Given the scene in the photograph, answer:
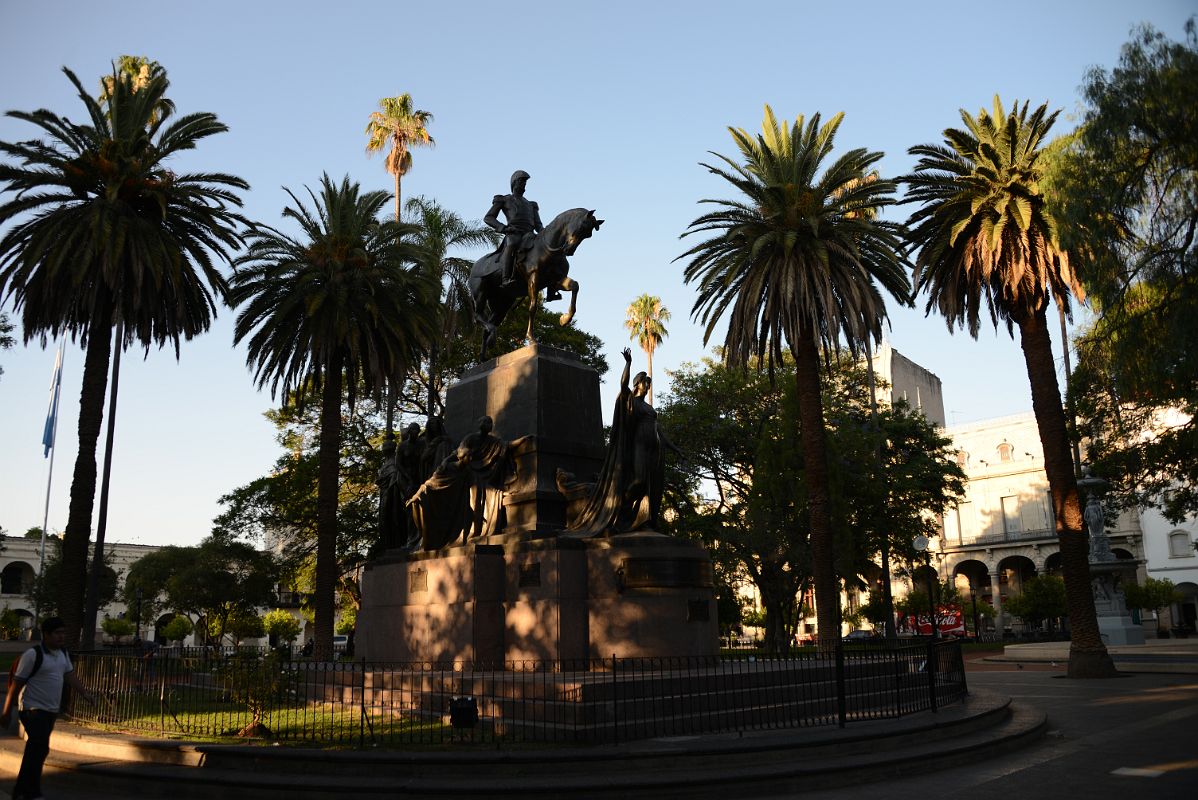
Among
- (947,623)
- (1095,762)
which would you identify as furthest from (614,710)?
(947,623)

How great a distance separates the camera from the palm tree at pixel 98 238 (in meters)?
22.8

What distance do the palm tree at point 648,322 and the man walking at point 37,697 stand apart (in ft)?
174

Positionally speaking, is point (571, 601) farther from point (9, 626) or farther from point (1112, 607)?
point (9, 626)

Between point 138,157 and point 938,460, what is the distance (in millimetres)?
35679

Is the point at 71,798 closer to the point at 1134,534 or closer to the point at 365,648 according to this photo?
the point at 365,648

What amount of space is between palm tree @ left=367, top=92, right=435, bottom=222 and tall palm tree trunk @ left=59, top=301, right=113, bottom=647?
22544 mm

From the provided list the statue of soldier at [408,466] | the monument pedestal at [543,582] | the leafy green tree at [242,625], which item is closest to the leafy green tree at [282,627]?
the leafy green tree at [242,625]

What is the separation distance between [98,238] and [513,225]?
11627 mm

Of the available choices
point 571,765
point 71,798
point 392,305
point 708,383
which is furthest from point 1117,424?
point 71,798

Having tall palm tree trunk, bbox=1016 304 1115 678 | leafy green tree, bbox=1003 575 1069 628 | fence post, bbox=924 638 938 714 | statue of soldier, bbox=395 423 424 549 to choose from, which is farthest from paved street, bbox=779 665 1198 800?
leafy green tree, bbox=1003 575 1069 628

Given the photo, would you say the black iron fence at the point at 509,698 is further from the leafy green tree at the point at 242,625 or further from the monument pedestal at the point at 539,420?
the leafy green tree at the point at 242,625

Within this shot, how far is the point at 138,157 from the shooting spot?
24469 millimetres

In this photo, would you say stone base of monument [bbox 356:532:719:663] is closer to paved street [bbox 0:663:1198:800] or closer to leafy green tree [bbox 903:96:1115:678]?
paved street [bbox 0:663:1198:800]

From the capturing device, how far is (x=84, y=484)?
23.0 m
